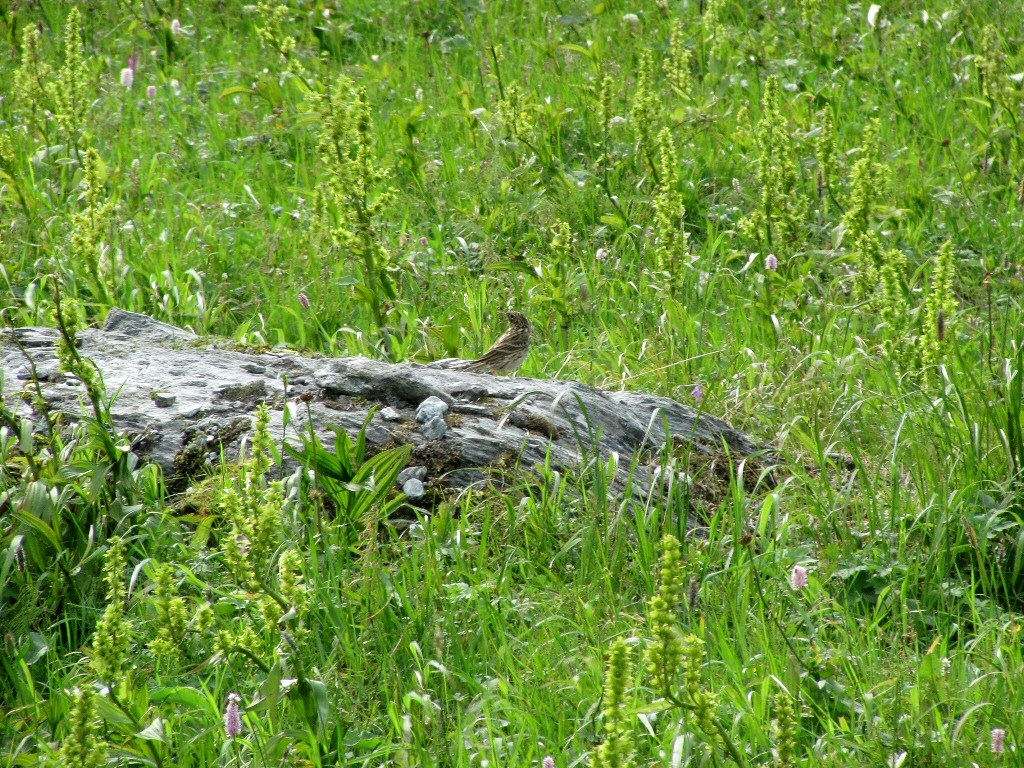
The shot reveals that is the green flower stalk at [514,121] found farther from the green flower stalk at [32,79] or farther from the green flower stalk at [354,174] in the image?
the green flower stalk at [32,79]

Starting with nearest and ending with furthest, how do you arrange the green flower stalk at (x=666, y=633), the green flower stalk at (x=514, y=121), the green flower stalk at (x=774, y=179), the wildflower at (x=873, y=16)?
1. the green flower stalk at (x=666, y=633)
2. the green flower stalk at (x=774, y=179)
3. the green flower stalk at (x=514, y=121)
4. the wildflower at (x=873, y=16)

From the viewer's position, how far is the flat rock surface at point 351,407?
156 inches

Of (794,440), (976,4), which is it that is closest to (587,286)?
(794,440)

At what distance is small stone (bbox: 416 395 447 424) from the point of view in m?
4.12

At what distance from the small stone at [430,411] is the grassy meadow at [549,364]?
1.47ft

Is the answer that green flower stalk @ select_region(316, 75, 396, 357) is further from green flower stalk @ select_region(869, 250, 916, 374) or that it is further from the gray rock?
green flower stalk @ select_region(869, 250, 916, 374)

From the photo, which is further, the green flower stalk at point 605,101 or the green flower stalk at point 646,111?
the green flower stalk at point 605,101

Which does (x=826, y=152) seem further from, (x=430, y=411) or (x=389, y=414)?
(x=389, y=414)

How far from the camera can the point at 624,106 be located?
8266 mm

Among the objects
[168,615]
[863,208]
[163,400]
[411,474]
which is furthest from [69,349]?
[863,208]

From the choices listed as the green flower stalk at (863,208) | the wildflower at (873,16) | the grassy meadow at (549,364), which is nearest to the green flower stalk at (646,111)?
the grassy meadow at (549,364)

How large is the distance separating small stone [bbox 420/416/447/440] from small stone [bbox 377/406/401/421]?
139mm

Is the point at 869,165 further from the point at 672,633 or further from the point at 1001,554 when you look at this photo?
the point at 672,633

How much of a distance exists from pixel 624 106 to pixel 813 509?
5257 millimetres
